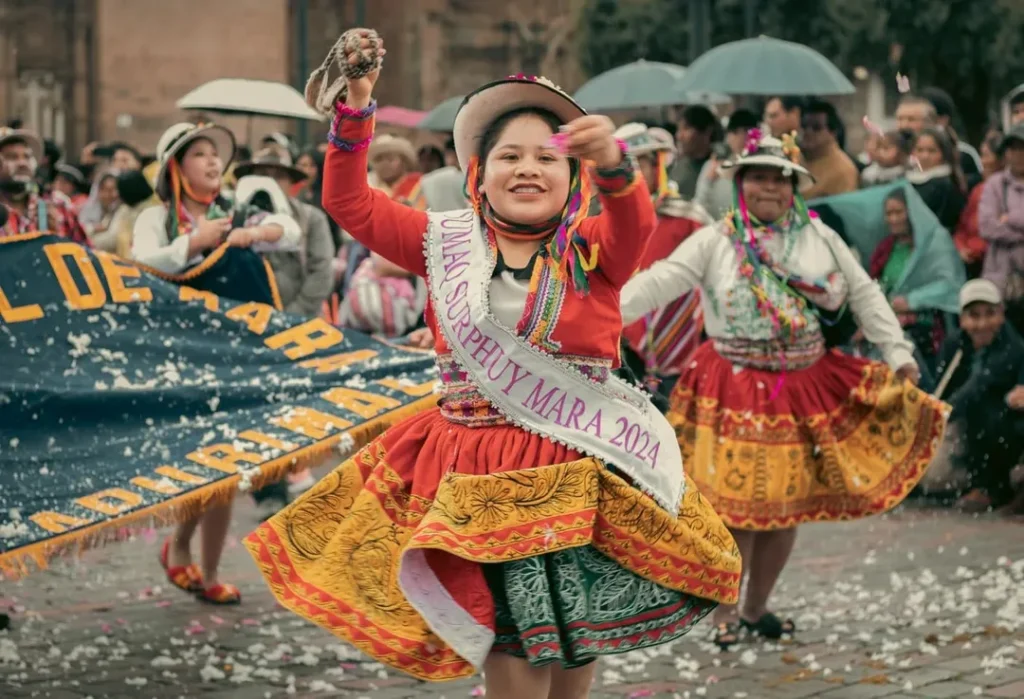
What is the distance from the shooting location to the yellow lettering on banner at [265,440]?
652 cm

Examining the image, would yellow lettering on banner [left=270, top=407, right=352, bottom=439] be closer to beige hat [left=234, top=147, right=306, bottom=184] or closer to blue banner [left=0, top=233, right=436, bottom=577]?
blue banner [left=0, top=233, right=436, bottom=577]

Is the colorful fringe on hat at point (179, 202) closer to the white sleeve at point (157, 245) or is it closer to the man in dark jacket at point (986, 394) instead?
the white sleeve at point (157, 245)

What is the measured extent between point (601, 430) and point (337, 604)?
810mm

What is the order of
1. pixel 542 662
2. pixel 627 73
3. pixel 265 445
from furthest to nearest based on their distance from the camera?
pixel 627 73 → pixel 265 445 → pixel 542 662

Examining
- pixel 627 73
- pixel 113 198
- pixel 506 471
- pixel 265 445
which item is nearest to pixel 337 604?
pixel 506 471

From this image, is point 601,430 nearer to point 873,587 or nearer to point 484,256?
point 484,256

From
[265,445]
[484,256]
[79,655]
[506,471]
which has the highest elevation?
[484,256]

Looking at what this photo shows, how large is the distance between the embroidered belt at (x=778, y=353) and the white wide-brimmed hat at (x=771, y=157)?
656mm

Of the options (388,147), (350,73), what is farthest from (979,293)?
(350,73)

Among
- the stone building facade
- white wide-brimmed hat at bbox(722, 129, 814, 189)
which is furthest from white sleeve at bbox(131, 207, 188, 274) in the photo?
the stone building facade

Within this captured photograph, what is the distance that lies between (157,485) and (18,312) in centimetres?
87

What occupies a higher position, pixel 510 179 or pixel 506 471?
pixel 510 179

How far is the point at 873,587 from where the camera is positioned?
8.00 metres

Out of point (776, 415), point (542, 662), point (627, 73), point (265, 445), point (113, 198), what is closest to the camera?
point (542, 662)
